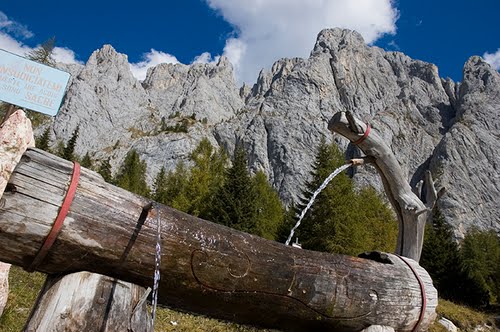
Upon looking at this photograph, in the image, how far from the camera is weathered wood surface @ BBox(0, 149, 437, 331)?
2119 millimetres

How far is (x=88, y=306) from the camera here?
218cm

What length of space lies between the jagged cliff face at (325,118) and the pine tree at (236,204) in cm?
5228

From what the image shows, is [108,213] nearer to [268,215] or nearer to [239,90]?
[268,215]

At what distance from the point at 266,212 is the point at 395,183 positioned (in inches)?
1141

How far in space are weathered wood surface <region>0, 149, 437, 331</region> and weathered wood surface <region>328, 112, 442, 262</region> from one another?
147 cm

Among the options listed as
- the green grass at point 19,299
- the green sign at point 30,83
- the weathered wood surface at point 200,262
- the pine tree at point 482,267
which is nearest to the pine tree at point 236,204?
the pine tree at point 482,267

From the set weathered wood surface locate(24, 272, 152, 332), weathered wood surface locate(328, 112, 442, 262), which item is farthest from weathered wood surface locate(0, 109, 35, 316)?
weathered wood surface locate(328, 112, 442, 262)

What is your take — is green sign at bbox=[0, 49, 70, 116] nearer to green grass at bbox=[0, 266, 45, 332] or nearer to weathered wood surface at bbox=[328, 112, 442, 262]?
weathered wood surface at bbox=[328, 112, 442, 262]

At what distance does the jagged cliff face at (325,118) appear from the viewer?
3433 inches

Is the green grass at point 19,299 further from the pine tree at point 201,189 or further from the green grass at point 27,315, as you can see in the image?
the pine tree at point 201,189

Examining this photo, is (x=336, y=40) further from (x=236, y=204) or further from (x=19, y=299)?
(x=19, y=299)

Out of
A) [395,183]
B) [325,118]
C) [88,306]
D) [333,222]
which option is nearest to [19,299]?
[88,306]

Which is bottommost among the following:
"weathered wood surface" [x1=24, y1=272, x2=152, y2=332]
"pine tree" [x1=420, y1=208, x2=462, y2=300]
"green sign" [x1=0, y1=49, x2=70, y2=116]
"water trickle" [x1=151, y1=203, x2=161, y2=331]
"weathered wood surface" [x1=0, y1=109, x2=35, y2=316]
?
"weathered wood surface" [x1=24, y1=272, x2=152, y2=332]

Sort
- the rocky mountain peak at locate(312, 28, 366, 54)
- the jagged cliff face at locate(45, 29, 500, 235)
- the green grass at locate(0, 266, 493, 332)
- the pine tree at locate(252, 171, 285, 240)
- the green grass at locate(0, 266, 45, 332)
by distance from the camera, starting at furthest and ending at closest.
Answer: the rocky mountain peak at locate(312, 28, 366, 54), the jagged cliff face at locate(45, 29, 500, 235), the pine tree at locate(252, 171, 285, 240), the green grass at locate(0, 266, 493, 332), the green grass at locate(0, 266, 45, 332)
